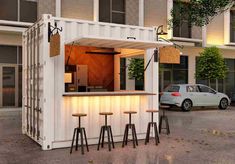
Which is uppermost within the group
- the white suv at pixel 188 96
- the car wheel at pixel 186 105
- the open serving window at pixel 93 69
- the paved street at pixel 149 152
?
the open serving window at pixel 93 69

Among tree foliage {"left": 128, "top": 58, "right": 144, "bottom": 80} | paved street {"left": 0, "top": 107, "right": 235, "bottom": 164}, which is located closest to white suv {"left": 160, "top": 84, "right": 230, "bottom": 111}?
tree foliage {"left": 128, "top": 58, "right": 144, "bottom": 80}

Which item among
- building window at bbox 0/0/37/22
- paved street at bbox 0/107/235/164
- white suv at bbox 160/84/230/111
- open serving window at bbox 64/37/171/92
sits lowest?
paved street at bbox 0/107/235/164

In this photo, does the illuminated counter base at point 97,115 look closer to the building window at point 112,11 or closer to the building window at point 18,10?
the building window at point 18,10

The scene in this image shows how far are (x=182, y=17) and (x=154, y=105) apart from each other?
6672mm

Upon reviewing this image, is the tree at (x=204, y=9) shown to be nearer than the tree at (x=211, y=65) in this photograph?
Yes

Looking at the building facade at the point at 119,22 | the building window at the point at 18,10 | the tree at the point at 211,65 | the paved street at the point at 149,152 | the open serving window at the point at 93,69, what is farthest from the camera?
the tree at the point at 211,65

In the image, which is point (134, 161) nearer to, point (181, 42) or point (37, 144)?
point (37, 144)

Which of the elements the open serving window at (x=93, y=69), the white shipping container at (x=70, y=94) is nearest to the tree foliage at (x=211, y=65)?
the open serving window at (x=93, y=69)

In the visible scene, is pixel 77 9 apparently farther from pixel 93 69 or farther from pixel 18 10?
pixel 93 69

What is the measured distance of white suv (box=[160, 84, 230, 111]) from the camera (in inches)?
771

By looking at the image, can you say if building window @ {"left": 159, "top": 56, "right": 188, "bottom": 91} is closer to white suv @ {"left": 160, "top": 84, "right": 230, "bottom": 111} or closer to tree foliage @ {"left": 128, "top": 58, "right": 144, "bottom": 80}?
tree foliage @ {"left": 128, "top": 58, "right": 144, "bottom": 80}

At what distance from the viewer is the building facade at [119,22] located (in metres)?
19.8

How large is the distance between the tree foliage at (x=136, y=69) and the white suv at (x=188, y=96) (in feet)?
6.49

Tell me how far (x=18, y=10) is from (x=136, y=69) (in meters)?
7.87
